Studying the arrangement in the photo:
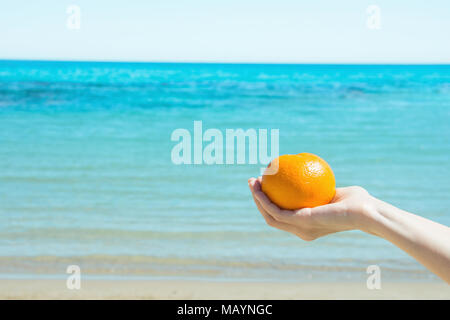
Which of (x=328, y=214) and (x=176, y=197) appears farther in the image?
(x=176, y=197)

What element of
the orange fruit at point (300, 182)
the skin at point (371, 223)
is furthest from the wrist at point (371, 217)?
the orange fruit at point (300, 182)

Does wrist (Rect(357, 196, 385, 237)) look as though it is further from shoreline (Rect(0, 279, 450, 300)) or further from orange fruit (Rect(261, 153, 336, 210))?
shoreline (Rect(0, 279, 450, 300))

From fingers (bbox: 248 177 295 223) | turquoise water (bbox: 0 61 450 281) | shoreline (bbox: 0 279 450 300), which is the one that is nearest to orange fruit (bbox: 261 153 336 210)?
fingers (bbox: 248 177 295 223)

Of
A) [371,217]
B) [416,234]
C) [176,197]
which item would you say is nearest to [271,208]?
[371,217]

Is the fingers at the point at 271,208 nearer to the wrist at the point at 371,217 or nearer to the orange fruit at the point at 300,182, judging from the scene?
the orange fruit at the point at 300,182

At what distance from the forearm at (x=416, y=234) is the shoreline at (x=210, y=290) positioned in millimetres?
2199

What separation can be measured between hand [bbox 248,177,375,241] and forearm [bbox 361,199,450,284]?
0.14 ft

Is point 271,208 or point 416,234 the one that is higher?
point 271,208

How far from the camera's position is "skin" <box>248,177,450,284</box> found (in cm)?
184

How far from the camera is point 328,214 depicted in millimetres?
2137

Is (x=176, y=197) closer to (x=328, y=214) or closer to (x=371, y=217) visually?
(x=328, y=214)

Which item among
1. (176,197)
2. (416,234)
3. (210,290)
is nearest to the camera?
(416,234)

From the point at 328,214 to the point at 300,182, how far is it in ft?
0.64
